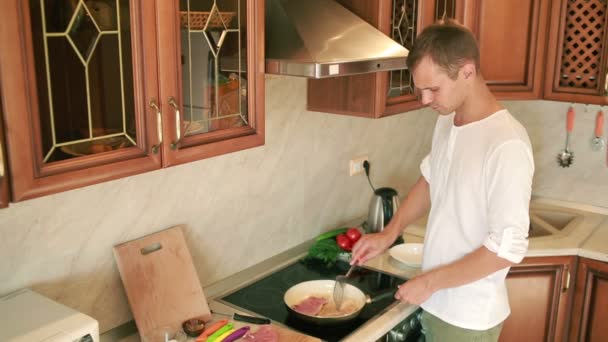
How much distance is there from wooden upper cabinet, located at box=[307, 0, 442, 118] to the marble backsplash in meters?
0.11

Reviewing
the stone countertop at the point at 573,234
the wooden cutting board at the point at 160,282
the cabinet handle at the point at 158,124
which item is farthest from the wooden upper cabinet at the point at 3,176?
the stone countertop at the point at 573,234

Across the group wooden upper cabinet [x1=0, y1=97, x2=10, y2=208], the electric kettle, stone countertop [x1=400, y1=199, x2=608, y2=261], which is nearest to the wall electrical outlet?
the electric kettle

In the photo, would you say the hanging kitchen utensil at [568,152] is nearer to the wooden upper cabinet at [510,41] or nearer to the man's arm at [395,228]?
the wooden upper cabinet at [510,41]

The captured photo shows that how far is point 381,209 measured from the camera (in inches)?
99.7

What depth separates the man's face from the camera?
5.44 ft

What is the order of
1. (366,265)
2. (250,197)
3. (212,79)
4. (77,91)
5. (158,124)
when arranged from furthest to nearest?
(366,265), (250,197), (212,79), (158,124), (77,91)

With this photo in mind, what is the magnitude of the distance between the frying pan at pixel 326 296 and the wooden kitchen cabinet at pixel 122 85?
62cm

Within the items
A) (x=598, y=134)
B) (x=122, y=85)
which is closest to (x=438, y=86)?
(x=122, y=85)

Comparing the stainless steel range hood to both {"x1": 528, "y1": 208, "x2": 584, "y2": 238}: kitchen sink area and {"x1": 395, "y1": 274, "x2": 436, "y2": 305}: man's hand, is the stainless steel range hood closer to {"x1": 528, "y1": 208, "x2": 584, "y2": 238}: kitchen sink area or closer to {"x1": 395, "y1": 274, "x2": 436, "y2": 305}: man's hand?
{"x1": 395, "y1": 274, "x2": 436, "y2": 305}: man's hand

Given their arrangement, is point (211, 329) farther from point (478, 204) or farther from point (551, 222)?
point (551, 222)

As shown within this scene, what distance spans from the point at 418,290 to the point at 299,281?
536 mm

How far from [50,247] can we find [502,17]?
2.06 meters

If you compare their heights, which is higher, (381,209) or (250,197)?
(250,197)

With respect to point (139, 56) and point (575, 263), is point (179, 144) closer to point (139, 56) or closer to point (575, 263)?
point (139, 56)
